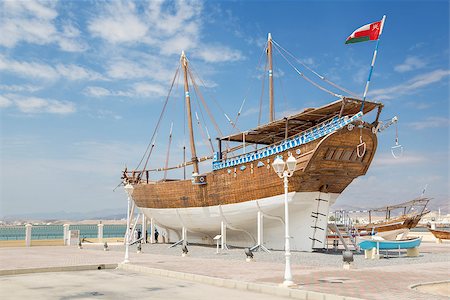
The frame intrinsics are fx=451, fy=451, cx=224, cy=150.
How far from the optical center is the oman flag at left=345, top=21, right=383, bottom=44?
22734 millimetres

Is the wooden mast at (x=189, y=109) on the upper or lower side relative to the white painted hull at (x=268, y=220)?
upper

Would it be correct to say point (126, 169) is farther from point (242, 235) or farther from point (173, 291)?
point (173, 291)

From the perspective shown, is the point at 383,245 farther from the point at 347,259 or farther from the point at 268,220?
the point at 347,259

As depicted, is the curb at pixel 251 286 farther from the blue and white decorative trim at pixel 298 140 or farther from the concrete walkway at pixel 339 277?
the blue and white decorative trim at pixel 298 140

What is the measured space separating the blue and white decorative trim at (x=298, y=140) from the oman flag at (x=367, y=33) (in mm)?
3909

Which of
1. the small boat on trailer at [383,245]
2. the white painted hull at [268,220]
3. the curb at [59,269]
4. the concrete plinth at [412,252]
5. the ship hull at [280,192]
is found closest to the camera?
the curb at [59,269]

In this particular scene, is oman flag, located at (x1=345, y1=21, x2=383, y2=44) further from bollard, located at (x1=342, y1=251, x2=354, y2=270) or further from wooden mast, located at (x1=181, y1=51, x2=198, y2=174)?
wooden mast, located at (x1=181, y1=51, x2=198, y2=174)

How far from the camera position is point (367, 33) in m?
23.2

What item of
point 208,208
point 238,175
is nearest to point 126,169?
point 208,208

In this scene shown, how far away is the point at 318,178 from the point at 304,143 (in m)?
2.29

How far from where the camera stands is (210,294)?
1224cm

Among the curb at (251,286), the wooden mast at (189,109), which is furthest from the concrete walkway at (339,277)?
the wooden mast at (189,109)

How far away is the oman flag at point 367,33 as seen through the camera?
2273 cm

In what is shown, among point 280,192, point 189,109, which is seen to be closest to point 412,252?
point 280,192
